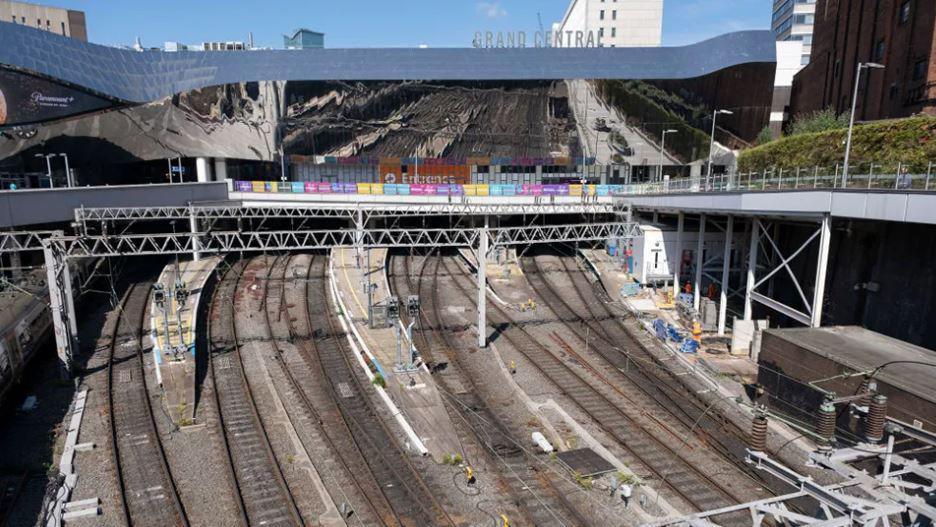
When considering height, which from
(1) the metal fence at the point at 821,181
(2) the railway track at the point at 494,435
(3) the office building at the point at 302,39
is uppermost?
(3) the office building at the point at 302,39

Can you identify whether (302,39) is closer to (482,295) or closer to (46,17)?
(46,17)

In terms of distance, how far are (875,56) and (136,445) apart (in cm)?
4578

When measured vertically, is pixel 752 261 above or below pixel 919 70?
below

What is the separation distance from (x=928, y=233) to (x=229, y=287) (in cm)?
3252

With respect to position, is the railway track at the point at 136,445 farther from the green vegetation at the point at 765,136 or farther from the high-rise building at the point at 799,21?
the high-rise building at the point at 799,21

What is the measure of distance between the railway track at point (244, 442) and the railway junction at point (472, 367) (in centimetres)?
9

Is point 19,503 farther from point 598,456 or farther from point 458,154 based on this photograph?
point 458,154

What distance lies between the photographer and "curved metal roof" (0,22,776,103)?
55344 mm

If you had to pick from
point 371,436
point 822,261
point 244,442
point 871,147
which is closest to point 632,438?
point 371,436

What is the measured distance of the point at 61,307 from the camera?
23234mm

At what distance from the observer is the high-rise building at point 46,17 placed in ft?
292

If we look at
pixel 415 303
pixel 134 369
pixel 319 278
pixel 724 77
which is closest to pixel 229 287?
pixel 319 278

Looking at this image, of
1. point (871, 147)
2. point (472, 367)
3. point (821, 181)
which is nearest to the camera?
point (821, 181)

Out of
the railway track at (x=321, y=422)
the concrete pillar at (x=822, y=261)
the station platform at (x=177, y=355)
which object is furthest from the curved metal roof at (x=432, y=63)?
the concrete pillar at (x=822, y=261)
